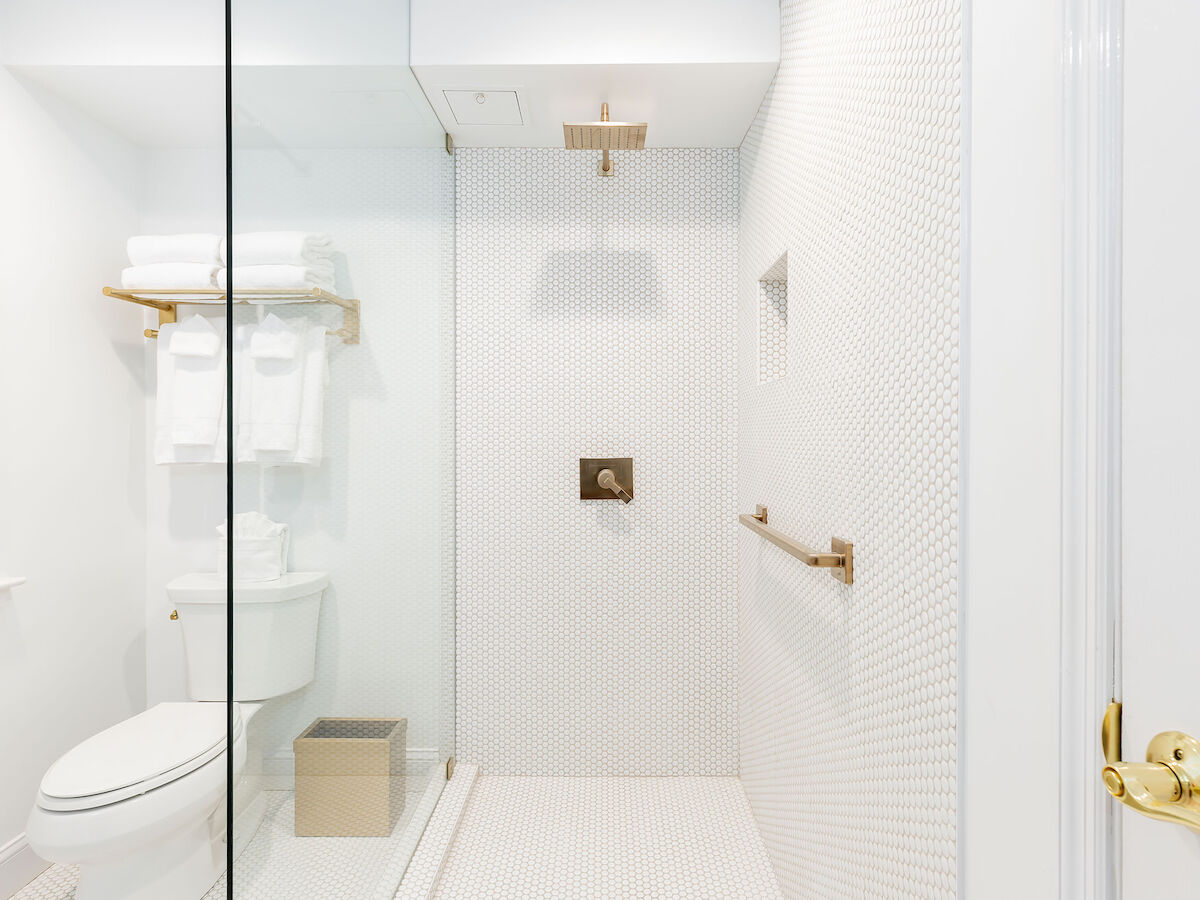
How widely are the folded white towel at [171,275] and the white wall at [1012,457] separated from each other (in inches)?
76.2

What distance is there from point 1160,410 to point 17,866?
8.18ft

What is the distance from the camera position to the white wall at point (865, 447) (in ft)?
2.75

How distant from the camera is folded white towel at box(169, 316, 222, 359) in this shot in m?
1.96

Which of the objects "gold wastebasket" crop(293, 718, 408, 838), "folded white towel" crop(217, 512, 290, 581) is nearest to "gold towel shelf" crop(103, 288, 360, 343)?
"folded white towel" crop(217, 512, 290, 581)

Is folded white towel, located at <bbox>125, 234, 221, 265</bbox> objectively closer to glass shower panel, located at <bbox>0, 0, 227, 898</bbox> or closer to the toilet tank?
glass shower panel, located at <bbox>0, 0, 227, 898</bbox>

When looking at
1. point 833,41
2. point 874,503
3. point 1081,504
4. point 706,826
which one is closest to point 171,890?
point 706,826

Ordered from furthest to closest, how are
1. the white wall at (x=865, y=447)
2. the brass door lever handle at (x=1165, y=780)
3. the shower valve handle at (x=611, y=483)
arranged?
the shower valve handle at (x=611, y=483) < the white wall at (x=865, y=447) < the brass door lever handle at (x=1165, y=780)

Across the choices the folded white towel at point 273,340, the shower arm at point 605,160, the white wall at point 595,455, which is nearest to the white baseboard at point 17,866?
the white wall at point 595,455

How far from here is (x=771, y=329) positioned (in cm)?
185

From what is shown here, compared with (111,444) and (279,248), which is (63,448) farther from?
(279,248)

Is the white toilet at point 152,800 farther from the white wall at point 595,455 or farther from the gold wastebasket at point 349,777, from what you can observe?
the white wall at point 595,455

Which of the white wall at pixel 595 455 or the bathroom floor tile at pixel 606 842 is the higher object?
the white wall at pixel 595 455

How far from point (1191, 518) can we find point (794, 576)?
0.99 meters

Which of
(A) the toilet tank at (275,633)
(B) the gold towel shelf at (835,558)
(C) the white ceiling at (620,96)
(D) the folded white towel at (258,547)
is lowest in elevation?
(A) the toilet tank at (275,633)
